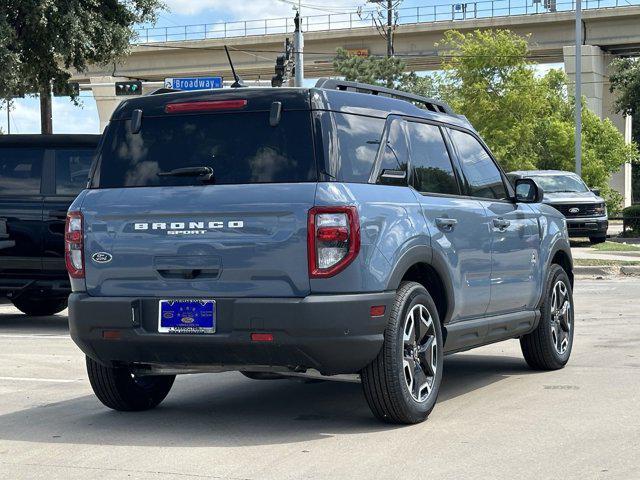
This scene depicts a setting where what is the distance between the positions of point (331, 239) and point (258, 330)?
0.65 meters

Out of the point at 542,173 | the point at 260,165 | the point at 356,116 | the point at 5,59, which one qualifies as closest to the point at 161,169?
the point at 260,165

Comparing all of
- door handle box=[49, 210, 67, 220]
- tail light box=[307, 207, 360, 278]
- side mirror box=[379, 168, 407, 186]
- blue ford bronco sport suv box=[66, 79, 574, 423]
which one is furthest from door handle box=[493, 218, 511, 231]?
door handle box=[49, 210, 67, 220]

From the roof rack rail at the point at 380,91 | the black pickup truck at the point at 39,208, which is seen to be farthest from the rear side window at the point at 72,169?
the roof rack rail at the point at 380,91

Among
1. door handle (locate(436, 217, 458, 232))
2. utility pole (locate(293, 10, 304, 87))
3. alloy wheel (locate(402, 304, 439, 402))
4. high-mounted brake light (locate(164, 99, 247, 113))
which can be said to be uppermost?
utility pole (locate(293, 10, 304, 87))

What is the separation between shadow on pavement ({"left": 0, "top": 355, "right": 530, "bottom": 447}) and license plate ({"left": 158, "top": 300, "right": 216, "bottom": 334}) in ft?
2.09

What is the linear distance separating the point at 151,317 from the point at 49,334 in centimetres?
649

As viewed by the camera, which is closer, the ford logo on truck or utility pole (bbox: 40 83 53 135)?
the ford logo on truck

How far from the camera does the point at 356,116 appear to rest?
722 centimetres

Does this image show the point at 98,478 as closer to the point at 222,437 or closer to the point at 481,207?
the point at 222,437

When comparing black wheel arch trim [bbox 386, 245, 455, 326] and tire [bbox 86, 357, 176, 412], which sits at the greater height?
black wheel arch trim [bbox 386, 245, 455, 326]

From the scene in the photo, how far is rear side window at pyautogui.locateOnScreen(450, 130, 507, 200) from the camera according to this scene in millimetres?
8516

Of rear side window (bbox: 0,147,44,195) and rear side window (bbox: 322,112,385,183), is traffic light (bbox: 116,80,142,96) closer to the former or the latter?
rear side window (bbox: 0,147,44,195)

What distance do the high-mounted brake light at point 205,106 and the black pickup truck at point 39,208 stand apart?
19.8 feet

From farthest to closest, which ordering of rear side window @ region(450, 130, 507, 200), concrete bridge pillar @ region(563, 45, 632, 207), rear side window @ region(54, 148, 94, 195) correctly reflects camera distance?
concrete bridge pillar @ region(563, 45, 632, 207) → rear side window @ region(54, 148, 94, 195) → rear side window @ region(450, 130, 507, 200)
